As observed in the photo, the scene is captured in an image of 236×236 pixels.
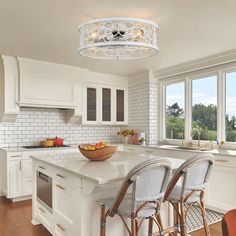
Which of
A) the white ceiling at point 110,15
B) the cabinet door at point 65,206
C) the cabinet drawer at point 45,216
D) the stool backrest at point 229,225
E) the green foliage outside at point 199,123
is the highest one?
the white ceiling at point 110,15

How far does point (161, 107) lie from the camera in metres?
5.29

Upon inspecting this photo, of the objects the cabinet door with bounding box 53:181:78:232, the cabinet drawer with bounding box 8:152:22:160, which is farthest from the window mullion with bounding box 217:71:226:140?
the cabinet drawer with bounding box 8:152:22:160

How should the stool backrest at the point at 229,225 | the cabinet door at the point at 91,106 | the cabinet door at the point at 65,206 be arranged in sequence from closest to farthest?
the stool backrest at the point at 229,225 < the cabinet door at the point at 65,206 < the cabinet door at the point at 91,106

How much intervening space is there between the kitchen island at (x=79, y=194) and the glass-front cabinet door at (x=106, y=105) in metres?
2.74

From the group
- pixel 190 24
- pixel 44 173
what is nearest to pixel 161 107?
pixel 190 24

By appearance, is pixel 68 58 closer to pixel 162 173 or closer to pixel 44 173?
pixel 44 173

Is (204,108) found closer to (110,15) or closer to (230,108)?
(230,108)

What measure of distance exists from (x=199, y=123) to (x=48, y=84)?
2859 mm

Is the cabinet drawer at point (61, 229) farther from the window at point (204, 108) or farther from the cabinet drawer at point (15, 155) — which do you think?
the window at point (204, 108)

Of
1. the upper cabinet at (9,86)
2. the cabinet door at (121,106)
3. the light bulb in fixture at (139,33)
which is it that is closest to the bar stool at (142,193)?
the light bulb in fixture at (139,33)

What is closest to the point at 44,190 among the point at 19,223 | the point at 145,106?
the point at 19,223

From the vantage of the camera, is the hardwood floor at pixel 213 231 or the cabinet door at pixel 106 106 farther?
the cabinet door at pixel 106 106

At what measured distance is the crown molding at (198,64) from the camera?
12.5 ft

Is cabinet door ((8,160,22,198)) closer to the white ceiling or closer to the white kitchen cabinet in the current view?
the white ceiling
